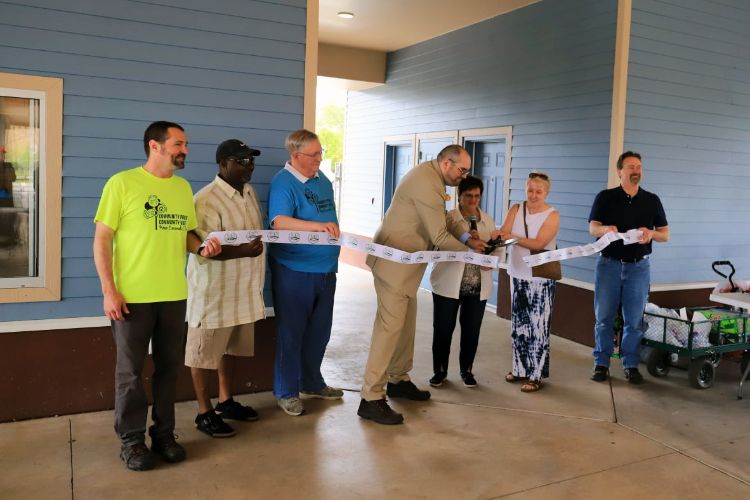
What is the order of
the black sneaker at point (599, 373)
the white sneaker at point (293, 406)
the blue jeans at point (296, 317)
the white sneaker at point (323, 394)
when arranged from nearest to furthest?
1. the blue jeans at point (296, 317)
2. the white sneaker at point (293, 406)
3. the white sneaker at point (323, 394)
4. the black sneaker at point (599, 373)

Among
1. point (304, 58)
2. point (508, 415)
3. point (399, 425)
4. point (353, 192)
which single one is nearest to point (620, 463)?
point (508, 415)

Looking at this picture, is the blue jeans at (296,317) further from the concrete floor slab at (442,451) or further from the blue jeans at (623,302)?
the blue jeans at (623,302)

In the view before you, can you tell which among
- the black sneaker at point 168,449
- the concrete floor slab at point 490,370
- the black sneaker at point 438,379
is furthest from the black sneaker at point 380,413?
the black sneaker at point 168,449

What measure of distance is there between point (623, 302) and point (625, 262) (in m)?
0.33

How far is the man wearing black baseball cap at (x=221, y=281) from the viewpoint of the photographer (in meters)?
3.58

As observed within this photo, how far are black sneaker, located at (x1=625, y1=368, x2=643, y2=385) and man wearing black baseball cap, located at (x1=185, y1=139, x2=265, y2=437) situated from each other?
298cm

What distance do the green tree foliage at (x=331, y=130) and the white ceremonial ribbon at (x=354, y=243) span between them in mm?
25659

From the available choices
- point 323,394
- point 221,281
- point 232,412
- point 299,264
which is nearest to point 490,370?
point 323,394

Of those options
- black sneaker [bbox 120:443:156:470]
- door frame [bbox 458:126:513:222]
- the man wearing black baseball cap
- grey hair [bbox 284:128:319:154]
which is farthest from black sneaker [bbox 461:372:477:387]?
door frame [bbox 458:126:513:222]

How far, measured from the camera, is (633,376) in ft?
16.3

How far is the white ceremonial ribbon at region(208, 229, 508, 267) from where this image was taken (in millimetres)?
3574

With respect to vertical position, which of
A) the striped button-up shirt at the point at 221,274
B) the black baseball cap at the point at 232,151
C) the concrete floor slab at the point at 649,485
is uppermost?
the black baseball cap at the point at 232,151

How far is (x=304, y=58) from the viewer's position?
4.38 meters

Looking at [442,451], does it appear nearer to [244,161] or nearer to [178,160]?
[244,161]
